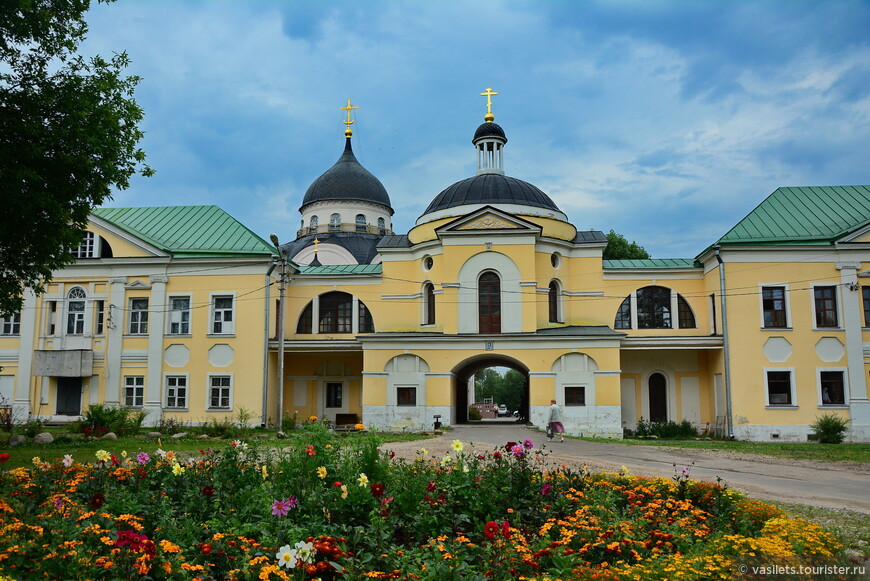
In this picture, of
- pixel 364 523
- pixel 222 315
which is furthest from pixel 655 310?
pixel 364 523

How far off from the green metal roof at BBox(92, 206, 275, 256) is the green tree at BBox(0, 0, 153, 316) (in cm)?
1427

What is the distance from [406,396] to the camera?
27.3 m

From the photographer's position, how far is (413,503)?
7.62m

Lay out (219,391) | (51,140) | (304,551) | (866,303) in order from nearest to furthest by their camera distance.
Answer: (304,551) < (51,140) < (866,303) < (219,391)

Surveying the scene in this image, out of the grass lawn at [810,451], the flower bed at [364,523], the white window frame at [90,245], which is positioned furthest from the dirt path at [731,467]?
the white window frame at [90,245]

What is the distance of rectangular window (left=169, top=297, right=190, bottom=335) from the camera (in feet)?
94.4

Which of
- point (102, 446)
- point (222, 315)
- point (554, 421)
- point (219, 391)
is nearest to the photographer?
point (102, 446)

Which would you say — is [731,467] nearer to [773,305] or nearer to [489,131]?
[773,305]

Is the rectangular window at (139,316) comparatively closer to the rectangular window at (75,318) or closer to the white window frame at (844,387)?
the rectangular window at (75,318)

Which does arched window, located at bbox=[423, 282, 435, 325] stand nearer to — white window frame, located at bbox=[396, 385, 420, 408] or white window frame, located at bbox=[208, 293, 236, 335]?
white window frame, located at bbox=[396, 385, 420, 408]

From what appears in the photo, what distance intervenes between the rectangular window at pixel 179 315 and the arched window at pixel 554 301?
47.2 ft

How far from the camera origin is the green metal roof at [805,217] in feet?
89.8

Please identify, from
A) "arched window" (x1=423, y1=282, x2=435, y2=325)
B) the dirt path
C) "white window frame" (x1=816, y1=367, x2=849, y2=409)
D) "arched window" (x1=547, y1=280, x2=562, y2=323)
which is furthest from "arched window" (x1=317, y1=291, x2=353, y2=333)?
"white window frame" (x1=816, y1=367, x2=849, y2=409)

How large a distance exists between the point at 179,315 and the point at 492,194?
13.6 m
